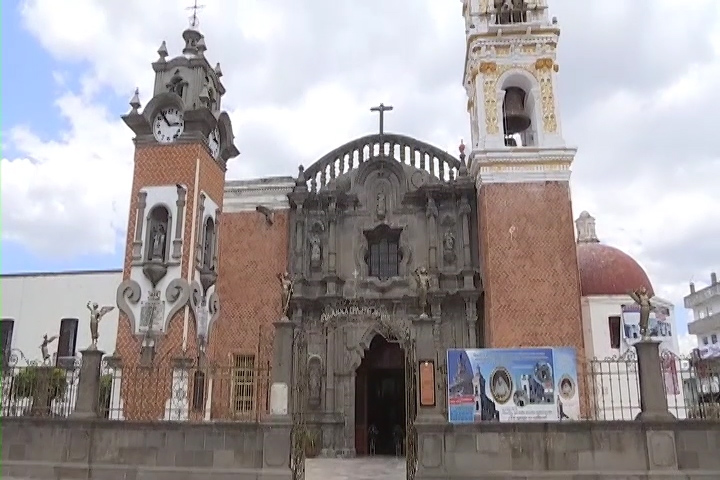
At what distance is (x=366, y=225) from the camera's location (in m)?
20.7

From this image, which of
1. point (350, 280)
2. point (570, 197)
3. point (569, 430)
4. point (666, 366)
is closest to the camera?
point (569, 430)

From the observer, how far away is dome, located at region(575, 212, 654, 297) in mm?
19734

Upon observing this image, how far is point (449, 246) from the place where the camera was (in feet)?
65.4

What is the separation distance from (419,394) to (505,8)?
1444cm

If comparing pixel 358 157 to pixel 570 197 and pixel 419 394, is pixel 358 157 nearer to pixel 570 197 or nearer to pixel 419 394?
pixel 570 197

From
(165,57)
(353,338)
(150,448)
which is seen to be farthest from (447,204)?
(150,448)

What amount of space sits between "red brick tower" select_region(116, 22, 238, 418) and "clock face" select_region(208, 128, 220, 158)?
0.09ft

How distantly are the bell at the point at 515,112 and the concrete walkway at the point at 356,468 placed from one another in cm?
1095

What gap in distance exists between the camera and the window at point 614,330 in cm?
1886

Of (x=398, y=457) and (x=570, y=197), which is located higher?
(x=570, y=197)

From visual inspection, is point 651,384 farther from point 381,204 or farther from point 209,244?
point 209,244

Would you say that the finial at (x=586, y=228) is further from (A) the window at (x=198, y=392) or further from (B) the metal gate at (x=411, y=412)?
(A) the window at (x=198, y=392)

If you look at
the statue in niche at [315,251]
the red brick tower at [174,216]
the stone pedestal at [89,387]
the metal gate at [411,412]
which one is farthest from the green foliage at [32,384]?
the statue in niche at [315,251]

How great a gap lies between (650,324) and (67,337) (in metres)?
19.8
